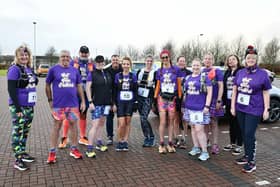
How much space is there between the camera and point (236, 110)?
4570mm

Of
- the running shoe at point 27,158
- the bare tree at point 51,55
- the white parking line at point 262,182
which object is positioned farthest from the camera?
the bare tree at point 51,55

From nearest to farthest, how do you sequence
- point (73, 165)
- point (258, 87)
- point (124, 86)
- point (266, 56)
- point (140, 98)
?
1. point (258, 87)
2. point (73, 165)
3. point (124, 86)
4. point (140, 98)
5. point (266, 56)

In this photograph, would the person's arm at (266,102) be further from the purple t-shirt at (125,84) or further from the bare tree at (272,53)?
the bare tree at (272,53)

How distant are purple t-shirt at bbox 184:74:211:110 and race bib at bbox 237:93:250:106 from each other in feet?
1.80

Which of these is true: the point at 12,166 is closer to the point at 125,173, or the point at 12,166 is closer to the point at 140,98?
the point at 125,173

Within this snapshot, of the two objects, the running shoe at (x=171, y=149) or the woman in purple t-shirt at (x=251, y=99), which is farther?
the running shoe at (x=171, y=149)

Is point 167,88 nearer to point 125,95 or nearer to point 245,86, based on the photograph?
point 125,95

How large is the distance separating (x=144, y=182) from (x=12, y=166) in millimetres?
2187

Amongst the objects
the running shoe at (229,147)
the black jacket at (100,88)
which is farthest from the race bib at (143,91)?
the running shoe at (229,147)

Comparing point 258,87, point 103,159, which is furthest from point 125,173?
point 258,87

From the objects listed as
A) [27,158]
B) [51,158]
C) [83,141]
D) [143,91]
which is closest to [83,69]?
[143,91]

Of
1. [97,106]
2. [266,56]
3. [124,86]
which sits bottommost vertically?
[97,106]

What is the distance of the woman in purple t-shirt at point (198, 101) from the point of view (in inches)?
184

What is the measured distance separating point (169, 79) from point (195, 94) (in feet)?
1.93
